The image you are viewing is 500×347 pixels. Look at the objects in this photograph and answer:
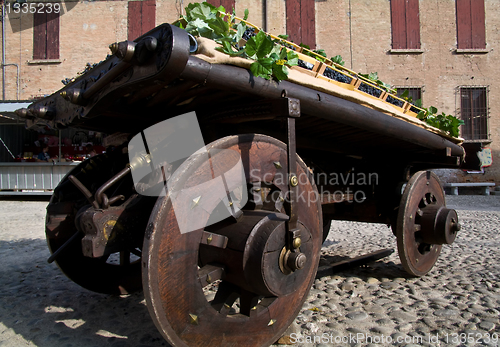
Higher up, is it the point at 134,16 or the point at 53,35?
the point at 134,16

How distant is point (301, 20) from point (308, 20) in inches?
11.4

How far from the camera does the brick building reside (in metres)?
14.5

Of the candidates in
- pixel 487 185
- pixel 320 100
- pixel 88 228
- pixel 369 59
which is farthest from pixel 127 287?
pixel 487 185

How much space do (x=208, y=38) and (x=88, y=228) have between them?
3.69 ft

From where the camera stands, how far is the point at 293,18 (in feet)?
47.8

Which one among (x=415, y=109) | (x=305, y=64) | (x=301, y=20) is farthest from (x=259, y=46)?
(x=301, y=20)

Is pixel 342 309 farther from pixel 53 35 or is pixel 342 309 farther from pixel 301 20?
pixel 53 35

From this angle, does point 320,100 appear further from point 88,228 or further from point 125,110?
point 88,228

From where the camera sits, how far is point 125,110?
221 centimetres

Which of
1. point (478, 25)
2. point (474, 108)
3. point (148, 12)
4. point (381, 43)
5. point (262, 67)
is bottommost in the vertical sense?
point (262, 67)

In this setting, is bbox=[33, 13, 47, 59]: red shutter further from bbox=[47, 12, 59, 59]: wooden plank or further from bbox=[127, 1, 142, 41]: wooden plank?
bbox=[127, 1, 142, 41]: wooden plank

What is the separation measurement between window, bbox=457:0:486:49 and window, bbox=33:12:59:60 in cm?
1683

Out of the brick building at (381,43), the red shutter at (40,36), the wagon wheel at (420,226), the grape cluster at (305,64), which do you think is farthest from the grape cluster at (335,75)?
the red shutter at (40,36)

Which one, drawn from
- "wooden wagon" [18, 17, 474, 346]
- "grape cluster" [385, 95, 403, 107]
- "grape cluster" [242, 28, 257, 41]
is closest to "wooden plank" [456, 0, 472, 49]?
"grape cluster" [385, 95, 403, 107]
